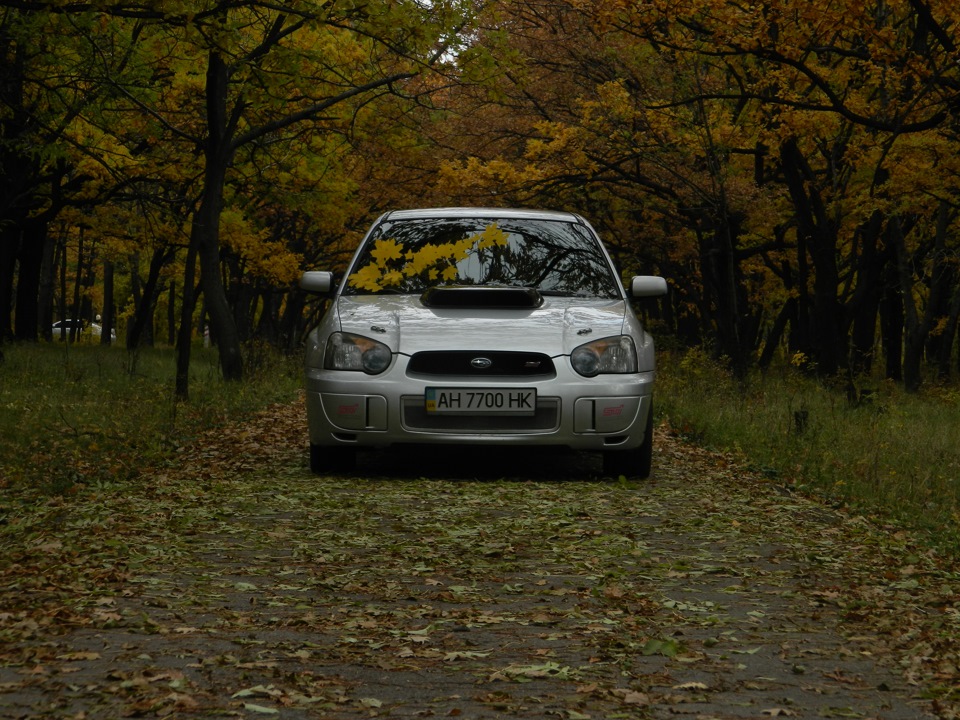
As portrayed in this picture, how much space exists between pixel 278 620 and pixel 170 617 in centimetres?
40

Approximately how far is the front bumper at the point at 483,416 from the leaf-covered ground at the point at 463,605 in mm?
316

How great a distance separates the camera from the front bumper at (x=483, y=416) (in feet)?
26.8

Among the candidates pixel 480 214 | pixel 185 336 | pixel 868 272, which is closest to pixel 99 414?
pixel 185 336

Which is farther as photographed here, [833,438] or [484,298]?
[833,438]

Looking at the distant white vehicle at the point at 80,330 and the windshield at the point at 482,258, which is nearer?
the windshield at the point at 482,258

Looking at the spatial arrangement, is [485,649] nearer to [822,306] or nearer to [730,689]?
[730,689]

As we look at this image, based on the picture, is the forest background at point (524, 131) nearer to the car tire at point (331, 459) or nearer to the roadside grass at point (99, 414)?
the roadside grass at point (99, 414)

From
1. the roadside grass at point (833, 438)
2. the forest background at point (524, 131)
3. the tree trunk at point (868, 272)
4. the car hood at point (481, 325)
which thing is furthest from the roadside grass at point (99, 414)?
the tree trunk at point (868, 272)

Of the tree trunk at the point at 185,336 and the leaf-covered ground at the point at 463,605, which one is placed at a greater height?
the tree trunk at the point at 185,336

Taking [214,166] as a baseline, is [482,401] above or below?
below

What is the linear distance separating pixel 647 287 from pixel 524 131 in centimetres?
1638

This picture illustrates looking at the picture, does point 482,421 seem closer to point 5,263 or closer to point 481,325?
point 481,325

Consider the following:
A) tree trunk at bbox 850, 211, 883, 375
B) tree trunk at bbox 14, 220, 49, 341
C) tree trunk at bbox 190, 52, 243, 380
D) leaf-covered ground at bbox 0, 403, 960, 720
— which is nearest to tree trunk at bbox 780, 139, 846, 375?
tree trunk at bbox 850, 211, 883, 375

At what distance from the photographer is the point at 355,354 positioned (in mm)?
8320
